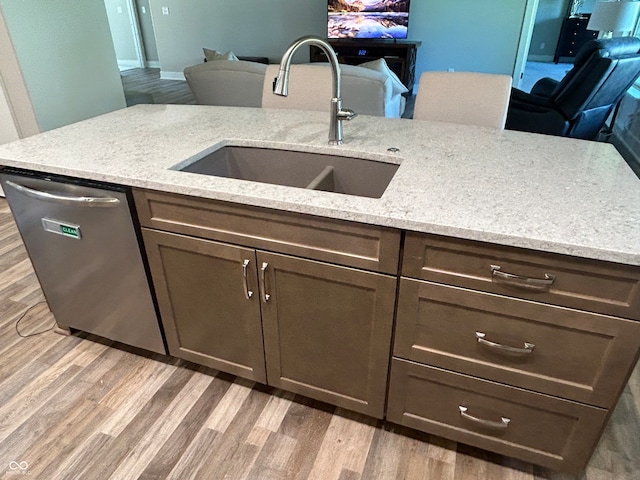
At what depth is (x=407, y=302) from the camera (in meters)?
1.21

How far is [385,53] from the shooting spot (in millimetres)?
6020

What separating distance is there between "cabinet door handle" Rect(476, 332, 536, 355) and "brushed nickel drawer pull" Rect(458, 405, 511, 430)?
0.27 metres

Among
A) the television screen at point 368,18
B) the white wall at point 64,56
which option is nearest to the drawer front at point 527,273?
the white wall at point 64,56

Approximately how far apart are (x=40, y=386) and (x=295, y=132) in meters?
1.46

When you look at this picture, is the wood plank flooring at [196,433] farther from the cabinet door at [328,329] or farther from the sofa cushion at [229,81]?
the sofa cushion at [229,81]

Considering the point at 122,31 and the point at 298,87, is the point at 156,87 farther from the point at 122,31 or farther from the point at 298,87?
the point at 298,87

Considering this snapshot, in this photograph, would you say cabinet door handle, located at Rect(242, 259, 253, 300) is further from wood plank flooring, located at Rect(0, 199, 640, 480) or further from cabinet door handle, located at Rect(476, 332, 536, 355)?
cabinet door handle, located at Rect(476, 332, 536, 355)

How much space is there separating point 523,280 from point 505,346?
0.22 meters

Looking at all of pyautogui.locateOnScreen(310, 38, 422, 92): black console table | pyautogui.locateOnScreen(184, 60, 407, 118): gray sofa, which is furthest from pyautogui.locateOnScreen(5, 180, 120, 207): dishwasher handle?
pyautogui.locateOnScreen(310, 38, 422, 92): black console table

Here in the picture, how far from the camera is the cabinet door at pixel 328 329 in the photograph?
1.25 metres

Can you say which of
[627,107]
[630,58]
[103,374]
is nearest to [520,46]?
[627,107]

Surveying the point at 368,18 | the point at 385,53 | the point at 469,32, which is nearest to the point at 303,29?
the point at 368,18

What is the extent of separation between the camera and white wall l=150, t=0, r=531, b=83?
5863 mm

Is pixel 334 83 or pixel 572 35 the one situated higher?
pixel 334 83
